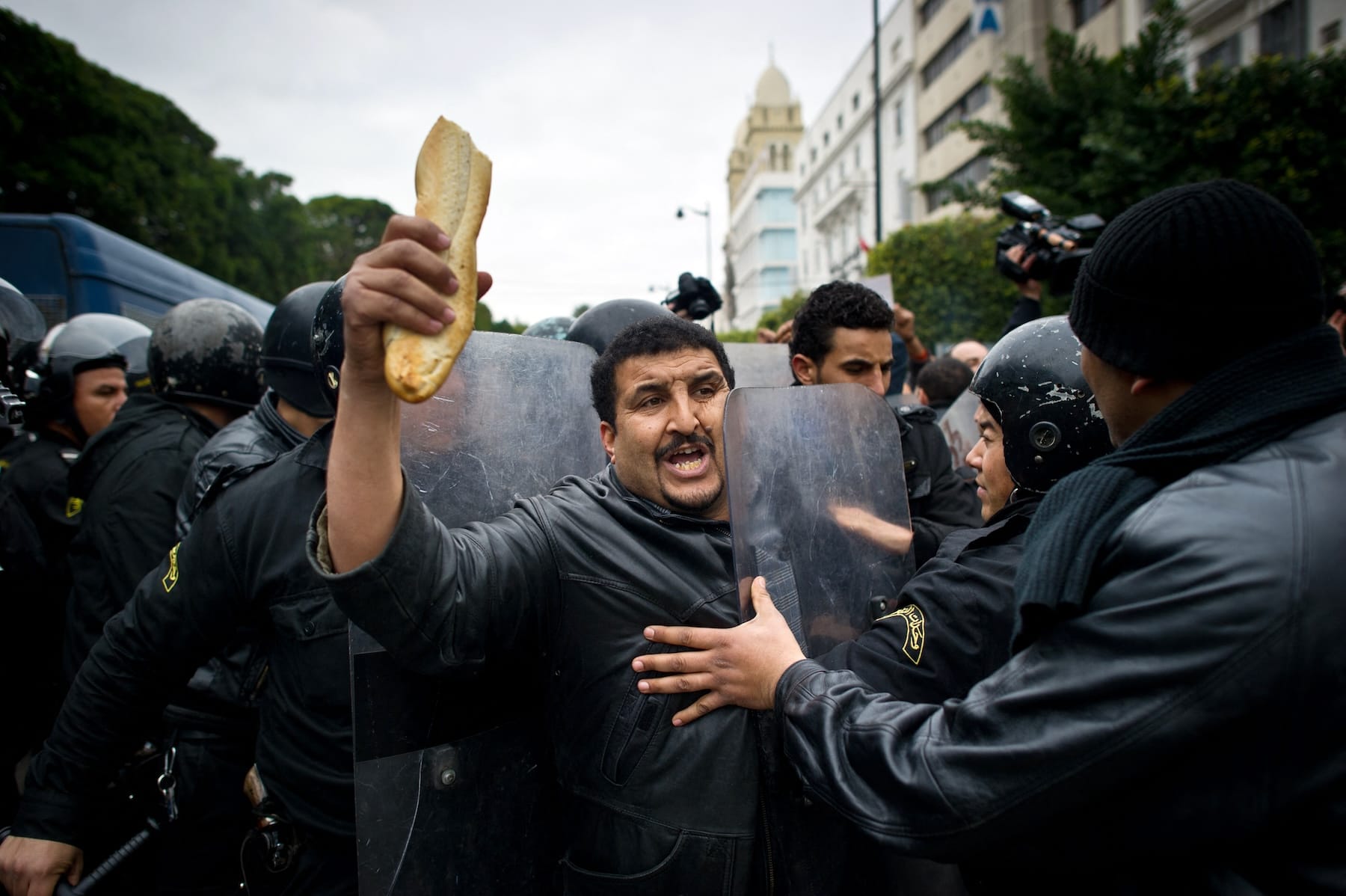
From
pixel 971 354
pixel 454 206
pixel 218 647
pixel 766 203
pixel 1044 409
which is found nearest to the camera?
pixel 454 206

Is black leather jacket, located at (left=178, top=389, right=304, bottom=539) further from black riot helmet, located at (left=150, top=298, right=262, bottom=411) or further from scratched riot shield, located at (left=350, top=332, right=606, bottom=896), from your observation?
scratched riot shield, located at (left=350, top=332, right=606, bottom=896)

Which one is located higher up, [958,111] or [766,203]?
[766,203]

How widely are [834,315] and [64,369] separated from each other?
3.66m

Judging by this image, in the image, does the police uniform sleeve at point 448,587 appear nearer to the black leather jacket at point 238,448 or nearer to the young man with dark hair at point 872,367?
the black leather jacket at point 238,448

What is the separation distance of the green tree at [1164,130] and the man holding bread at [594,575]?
768 centimetres

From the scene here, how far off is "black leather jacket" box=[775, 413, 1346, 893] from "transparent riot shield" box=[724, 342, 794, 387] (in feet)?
8.60

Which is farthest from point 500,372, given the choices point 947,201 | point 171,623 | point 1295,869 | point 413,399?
point 947,201

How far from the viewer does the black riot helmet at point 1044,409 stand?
179 cm

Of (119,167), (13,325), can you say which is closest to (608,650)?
(13,325)

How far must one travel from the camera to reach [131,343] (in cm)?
465

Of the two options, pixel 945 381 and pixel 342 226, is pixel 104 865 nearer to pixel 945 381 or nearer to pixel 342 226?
pixel 945 381

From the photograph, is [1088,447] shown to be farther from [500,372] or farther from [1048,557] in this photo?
[500,372]

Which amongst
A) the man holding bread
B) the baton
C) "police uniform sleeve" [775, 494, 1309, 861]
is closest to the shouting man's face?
the man holding bread

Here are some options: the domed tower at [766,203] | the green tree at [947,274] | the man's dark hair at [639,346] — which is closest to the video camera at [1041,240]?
the man's dark hair at [639,346]
